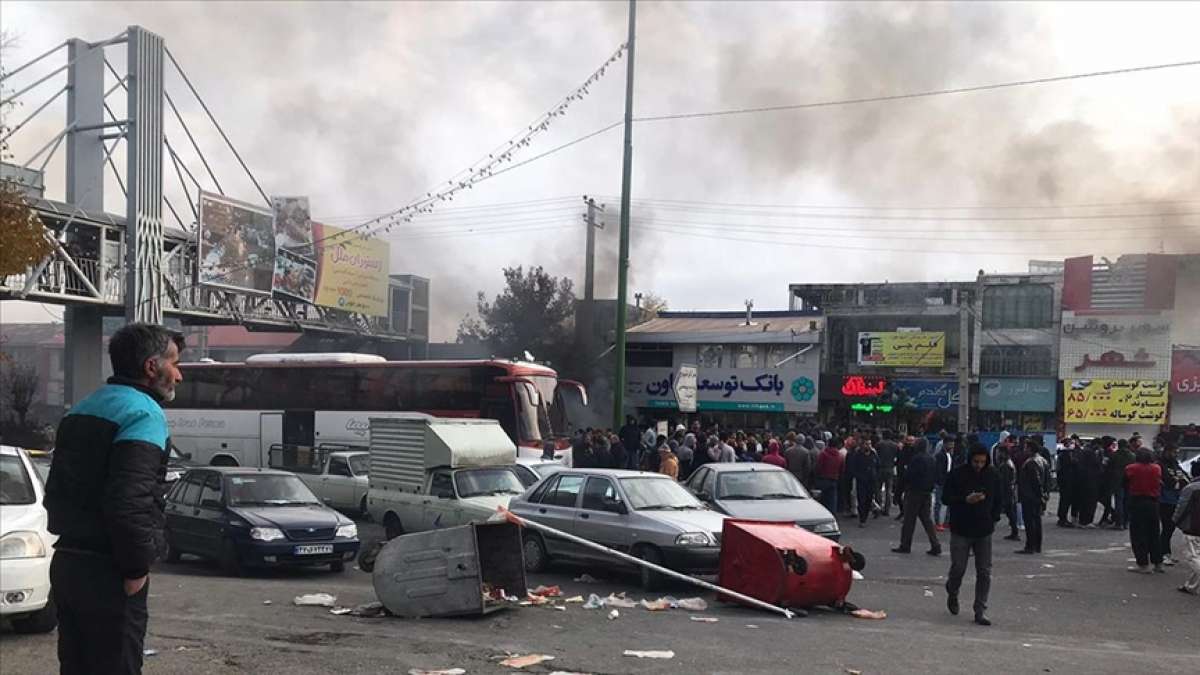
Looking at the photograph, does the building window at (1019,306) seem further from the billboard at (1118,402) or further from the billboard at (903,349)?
the billboard at (1118,402)

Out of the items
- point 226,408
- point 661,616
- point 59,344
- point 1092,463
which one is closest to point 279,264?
point 226,408

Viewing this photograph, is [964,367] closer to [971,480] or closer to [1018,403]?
[1018,403]

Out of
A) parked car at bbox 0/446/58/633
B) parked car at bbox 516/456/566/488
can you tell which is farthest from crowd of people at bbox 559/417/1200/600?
parked car at bbox 0/446/58/633

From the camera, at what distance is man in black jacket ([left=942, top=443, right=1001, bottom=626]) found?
10.2 metres

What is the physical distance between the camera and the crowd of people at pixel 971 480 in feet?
34.5

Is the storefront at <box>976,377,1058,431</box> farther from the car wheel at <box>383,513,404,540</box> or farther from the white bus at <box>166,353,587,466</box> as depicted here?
the car wheel at <box>383,513,404,540</box>

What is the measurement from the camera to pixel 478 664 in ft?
24.9

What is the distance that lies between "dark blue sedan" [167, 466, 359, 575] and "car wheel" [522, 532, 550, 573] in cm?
225

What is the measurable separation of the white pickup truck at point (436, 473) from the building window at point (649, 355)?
30.6 metres

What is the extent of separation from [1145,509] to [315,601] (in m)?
10.8

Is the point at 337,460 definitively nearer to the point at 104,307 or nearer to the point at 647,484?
the point at 647,484

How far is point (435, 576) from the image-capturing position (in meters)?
9.60

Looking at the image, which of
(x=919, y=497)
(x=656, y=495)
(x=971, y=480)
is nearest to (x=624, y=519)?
(x=656, y=495)

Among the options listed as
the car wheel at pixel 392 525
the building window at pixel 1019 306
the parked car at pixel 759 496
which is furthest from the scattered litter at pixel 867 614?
the building window at pixel 1019 306
